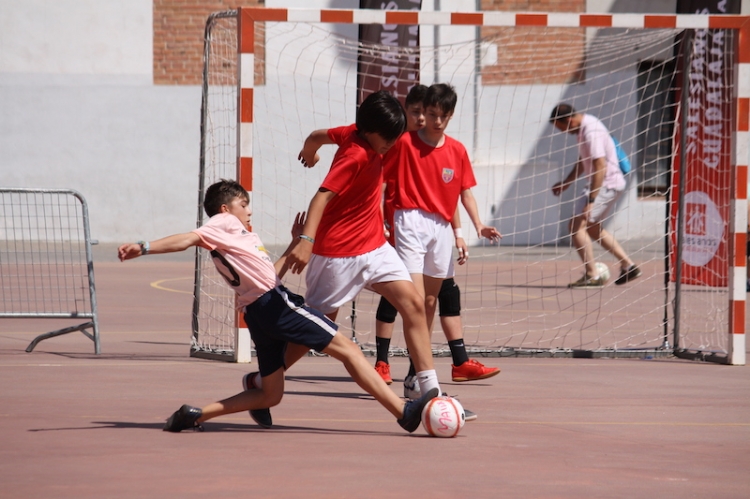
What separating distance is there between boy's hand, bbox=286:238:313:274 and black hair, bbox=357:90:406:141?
0.72m

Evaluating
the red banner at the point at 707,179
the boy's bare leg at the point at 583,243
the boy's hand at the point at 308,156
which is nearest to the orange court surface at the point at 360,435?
the boy's hand at the point at 308,156

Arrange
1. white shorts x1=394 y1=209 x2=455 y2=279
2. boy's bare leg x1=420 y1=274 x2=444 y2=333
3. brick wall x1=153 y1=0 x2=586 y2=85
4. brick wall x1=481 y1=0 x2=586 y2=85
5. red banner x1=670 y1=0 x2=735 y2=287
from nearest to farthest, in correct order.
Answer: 1. white shorts x1=394 y1=209 x2=455 y2=279
2. boy's bare leg x1=420 y1=274 x2=444 y2=333
3. red banner x1=670 y1=0 x2=735 y2=287
4. brick wall x1=481 y1=0 x2=586 y2=85
5. brick wall x1=153 y1=0 x2=586 y2=85

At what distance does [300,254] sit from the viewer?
583 cm

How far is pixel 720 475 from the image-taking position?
16.6ft

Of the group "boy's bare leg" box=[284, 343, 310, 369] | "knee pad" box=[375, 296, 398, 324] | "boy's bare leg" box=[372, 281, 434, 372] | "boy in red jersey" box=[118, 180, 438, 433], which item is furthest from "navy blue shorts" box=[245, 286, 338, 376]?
"knee pad" box=[375, 296, 398, 324]

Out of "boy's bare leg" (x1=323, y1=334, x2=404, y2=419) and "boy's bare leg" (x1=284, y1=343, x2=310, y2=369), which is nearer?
"boy's bare leg" (x1=323, y1=334, x2=404, y2=419)

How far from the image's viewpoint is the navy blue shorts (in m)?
5.70

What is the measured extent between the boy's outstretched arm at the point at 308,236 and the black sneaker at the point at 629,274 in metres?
8.96

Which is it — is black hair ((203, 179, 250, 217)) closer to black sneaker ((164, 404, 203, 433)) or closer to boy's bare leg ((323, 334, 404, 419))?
boy's bare leg ((323, 334, 404, 419))

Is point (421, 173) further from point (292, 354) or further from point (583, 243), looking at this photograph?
point (583, 243)

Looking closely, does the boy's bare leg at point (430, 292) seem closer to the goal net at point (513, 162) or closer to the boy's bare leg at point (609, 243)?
the goal net at point (513, 162)

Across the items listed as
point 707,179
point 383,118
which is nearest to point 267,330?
point 383,118

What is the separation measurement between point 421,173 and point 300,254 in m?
1.71

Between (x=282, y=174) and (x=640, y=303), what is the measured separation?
9445mm
